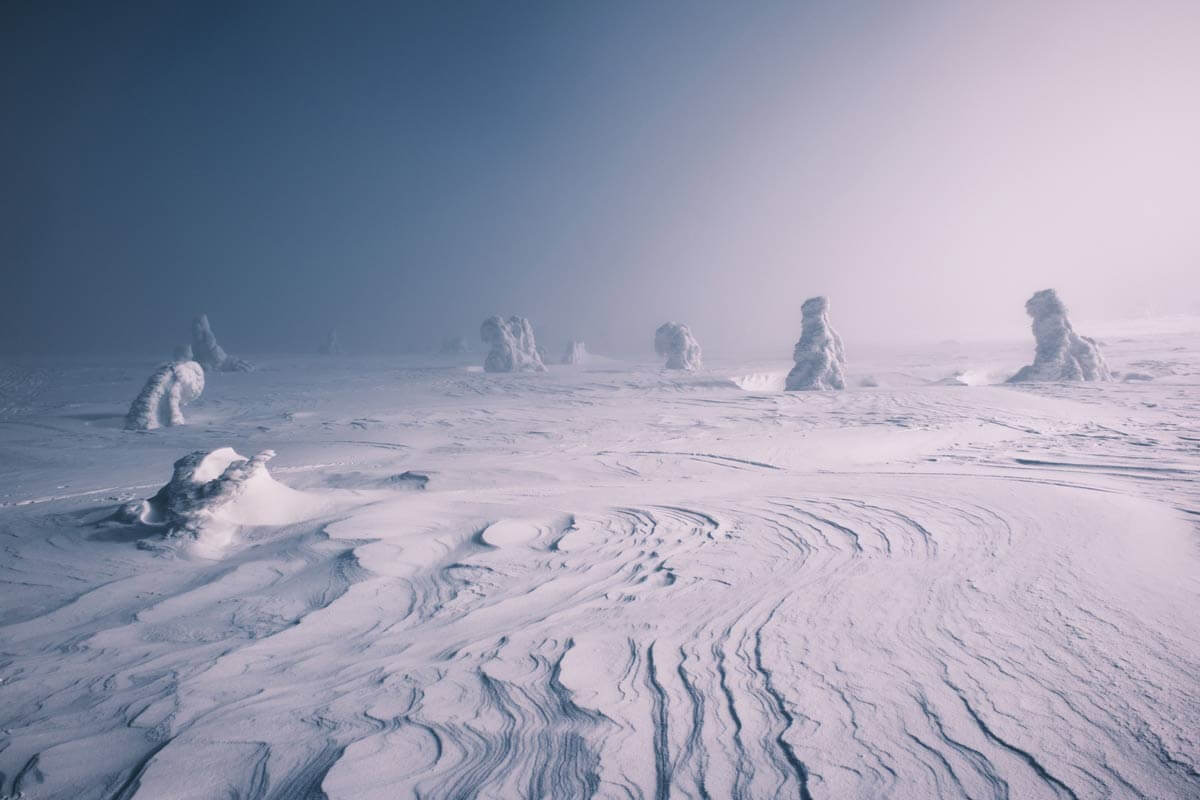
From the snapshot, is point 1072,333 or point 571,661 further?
point 1072,333

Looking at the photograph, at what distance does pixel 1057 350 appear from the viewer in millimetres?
18078

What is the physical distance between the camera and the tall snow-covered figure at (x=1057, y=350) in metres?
17.7

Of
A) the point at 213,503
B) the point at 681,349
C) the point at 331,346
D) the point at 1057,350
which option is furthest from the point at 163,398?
the point at 331,346

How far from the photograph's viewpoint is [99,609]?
391 cm

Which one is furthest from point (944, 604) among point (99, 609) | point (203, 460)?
point (203, 460)

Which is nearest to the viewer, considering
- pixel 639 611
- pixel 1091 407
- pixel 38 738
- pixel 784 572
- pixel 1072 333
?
pixel 38 738

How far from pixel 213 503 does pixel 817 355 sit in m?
19.4

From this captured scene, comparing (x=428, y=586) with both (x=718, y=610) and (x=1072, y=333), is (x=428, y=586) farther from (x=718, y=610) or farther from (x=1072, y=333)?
(x=1072, y=333)

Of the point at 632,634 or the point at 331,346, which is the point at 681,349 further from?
the point at 331,346

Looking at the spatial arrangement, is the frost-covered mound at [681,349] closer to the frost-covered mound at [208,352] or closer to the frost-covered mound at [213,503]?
the frost-covered mound at [213,503]

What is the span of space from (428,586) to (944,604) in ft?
12.5

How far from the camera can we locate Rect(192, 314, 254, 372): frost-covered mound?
105 ft

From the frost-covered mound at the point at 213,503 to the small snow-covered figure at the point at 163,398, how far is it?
1123cm

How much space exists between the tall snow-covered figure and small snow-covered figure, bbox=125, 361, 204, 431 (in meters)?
28.7
